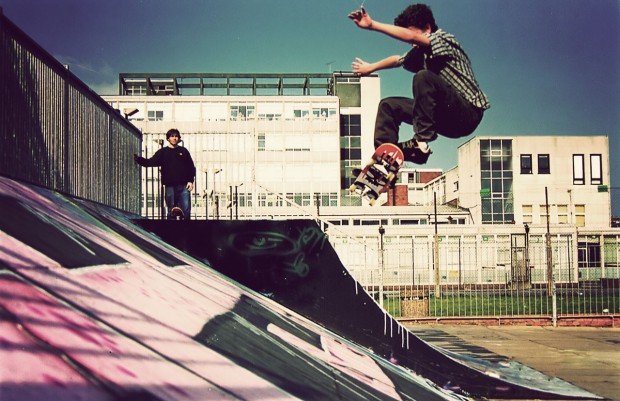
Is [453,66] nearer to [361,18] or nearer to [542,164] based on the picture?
[361,18]

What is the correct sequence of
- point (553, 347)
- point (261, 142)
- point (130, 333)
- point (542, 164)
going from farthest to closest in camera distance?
point (542, 164) → point (261, 142) → point (553, 347) → point (130, 333)

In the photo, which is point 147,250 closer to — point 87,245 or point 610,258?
point 87,245

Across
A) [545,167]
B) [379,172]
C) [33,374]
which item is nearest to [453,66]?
[379,172]

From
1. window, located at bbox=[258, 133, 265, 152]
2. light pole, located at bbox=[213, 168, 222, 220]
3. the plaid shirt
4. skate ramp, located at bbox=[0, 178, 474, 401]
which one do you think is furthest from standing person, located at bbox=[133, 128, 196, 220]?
the plaid shirt

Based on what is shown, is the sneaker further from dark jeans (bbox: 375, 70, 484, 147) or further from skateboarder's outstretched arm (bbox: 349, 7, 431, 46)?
skateboarder's outstretched arm (bbox: 349, 7, 431, 46)

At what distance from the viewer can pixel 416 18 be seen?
9.20 ft

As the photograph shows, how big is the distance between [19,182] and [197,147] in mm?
6303

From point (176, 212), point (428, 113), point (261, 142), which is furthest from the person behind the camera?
point (261, 142)

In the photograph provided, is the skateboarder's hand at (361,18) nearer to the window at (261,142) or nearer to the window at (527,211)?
the window at (261,142)

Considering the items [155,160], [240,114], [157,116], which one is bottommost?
[155,160]

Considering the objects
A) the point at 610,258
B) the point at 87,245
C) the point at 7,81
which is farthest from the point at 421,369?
the point at 610,258

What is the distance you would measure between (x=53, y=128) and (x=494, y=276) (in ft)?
59.3

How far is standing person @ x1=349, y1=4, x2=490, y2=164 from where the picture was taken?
279cm

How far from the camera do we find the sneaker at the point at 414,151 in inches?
127
